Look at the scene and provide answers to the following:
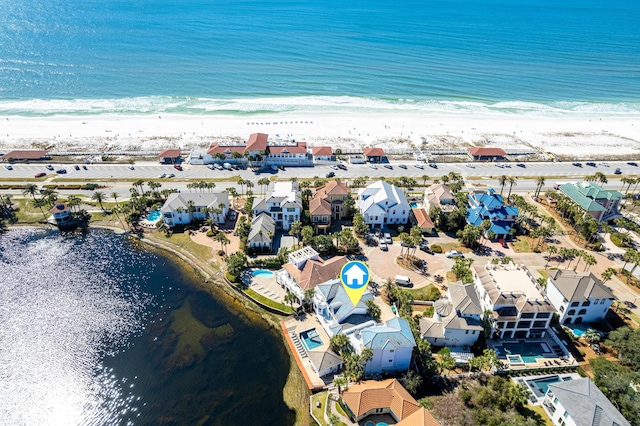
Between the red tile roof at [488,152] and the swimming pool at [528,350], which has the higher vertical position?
the red tile roof at [488,152]

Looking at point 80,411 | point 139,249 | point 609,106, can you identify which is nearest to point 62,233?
point 139,249

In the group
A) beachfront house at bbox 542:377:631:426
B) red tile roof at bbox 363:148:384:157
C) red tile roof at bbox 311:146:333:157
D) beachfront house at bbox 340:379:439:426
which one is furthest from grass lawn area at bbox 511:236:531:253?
red tile roof at bbox 311:146:333:157

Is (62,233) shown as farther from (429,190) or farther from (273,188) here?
(429,190)

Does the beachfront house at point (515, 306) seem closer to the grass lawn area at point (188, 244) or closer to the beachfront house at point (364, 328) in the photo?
the beachfront house at point (364, 328)

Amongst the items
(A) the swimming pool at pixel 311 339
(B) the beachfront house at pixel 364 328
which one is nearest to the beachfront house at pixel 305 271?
(B) the beachfront house at pixel 364 328

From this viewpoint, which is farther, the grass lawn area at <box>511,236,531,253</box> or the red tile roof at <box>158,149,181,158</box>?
the red tile roof at <box>158,149,181,158</box>

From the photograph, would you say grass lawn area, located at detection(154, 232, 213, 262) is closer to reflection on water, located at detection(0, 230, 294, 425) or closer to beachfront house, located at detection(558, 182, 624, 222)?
reflection on water, located at detection(0, 230, 294, 425)

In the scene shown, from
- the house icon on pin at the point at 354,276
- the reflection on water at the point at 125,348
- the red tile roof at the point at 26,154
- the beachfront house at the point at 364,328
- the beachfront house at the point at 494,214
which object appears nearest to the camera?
the reflection on water at the point at 125,348

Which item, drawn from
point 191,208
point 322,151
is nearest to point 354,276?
point 191,208
